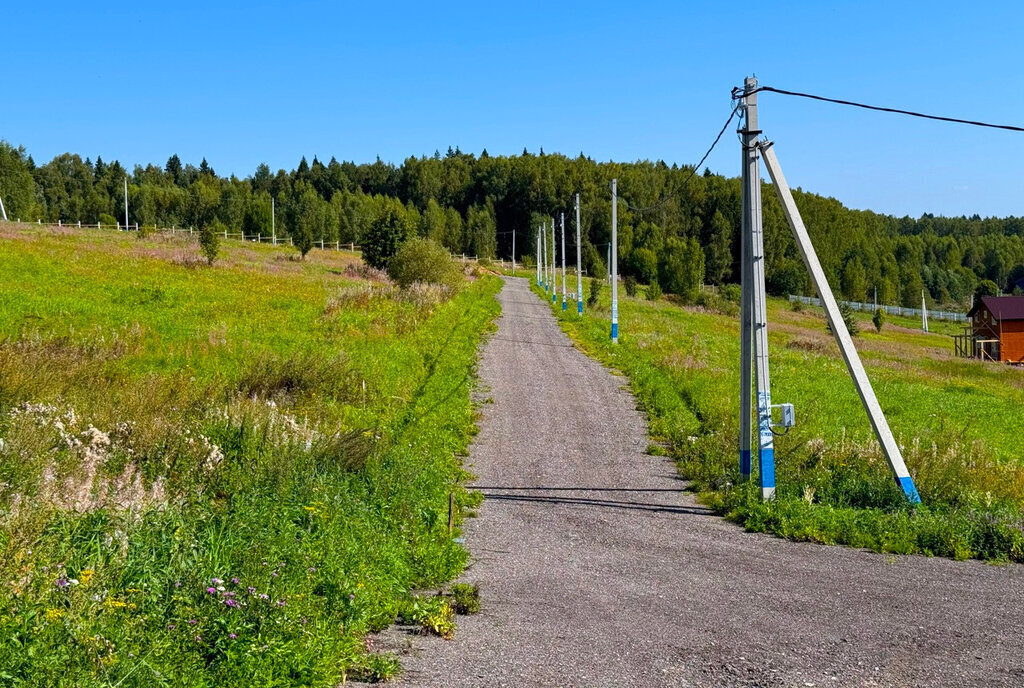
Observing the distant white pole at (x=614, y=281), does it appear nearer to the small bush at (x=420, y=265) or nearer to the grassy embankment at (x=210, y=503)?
the grassy embankment at (x=210, y=503)

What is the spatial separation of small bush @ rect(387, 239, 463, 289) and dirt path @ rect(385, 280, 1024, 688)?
113 feet

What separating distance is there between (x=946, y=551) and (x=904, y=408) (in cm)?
1472

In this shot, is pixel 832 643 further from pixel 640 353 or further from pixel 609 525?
pixel 640 353

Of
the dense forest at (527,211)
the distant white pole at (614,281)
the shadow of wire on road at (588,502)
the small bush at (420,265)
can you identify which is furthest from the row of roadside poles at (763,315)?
the dense forest at (527,211)

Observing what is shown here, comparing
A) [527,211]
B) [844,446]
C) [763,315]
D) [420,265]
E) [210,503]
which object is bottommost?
[844,446]

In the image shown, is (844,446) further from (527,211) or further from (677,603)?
(527,211)

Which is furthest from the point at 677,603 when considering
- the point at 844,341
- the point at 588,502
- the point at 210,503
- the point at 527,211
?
the point at 527,211

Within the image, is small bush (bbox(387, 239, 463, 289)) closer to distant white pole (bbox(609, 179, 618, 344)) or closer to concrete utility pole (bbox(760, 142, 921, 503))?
distant white pole (bbox(609, 179, 618, 344))

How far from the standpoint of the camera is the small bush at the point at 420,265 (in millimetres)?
48219

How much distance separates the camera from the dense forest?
399 ft

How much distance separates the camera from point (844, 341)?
1205 cm

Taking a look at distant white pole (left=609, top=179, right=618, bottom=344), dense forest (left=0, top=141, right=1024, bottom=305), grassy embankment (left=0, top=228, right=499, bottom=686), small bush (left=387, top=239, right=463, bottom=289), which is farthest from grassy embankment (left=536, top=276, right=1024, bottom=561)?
dense forest (left=0, top=141, right=1024, bottom=305)

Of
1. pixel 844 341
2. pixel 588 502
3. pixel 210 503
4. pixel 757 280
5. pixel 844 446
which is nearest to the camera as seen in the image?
pixel 210 503

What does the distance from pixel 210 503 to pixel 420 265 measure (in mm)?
40546
